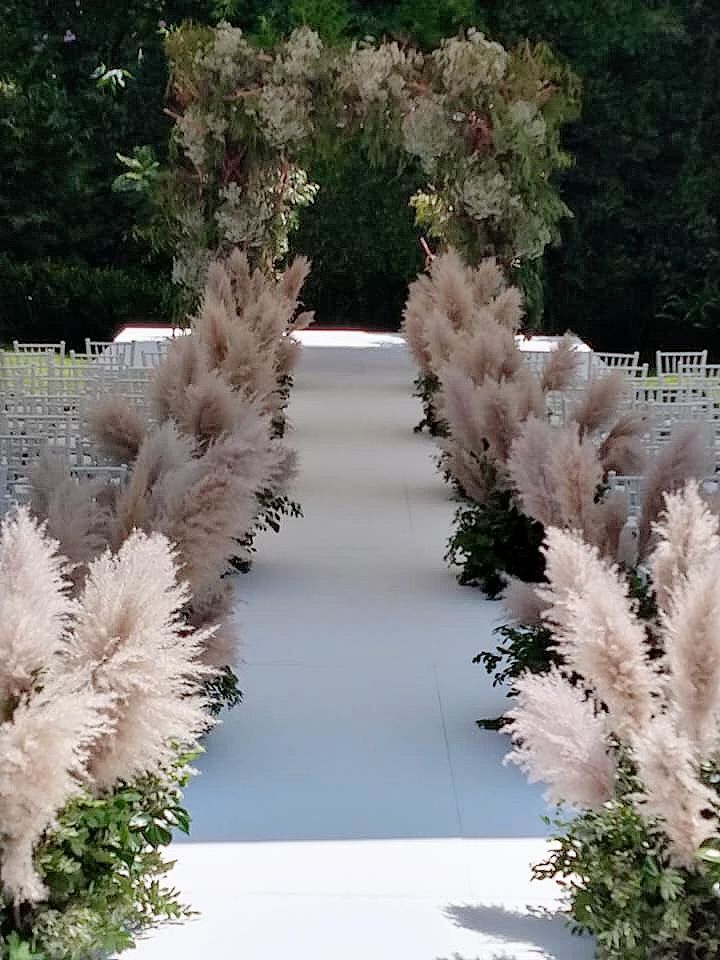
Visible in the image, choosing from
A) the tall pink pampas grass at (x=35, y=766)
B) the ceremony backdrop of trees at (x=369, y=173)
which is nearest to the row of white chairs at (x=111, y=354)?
the tall pink pampas grass at (x=35, y=766)

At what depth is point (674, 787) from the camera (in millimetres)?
2721

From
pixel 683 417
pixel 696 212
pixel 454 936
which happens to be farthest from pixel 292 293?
pixel 696 212

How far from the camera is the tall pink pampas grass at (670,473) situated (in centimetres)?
452

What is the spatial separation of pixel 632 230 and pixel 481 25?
316cm

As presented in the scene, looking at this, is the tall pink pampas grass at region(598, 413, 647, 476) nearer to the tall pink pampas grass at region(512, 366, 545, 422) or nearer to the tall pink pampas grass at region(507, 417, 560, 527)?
the tall pink pampas grass at region(512, 366, 545, 422)

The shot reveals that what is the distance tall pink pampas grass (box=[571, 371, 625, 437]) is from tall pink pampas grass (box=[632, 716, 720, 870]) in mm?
3061

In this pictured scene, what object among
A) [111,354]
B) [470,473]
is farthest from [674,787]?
[111,354]

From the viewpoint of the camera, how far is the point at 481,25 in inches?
747

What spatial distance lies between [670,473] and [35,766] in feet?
8.06

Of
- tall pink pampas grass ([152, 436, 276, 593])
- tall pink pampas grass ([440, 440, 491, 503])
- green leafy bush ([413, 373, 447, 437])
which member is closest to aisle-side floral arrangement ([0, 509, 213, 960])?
tall pink pampas grass ([152, 436, 276, 593])

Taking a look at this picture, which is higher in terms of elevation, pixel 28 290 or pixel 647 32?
pixel 647 32

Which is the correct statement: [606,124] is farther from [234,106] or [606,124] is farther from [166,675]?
[166,675]

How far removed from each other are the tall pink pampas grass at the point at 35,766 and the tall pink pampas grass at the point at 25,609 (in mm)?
32

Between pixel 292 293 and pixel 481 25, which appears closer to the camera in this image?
pixel 292 293
